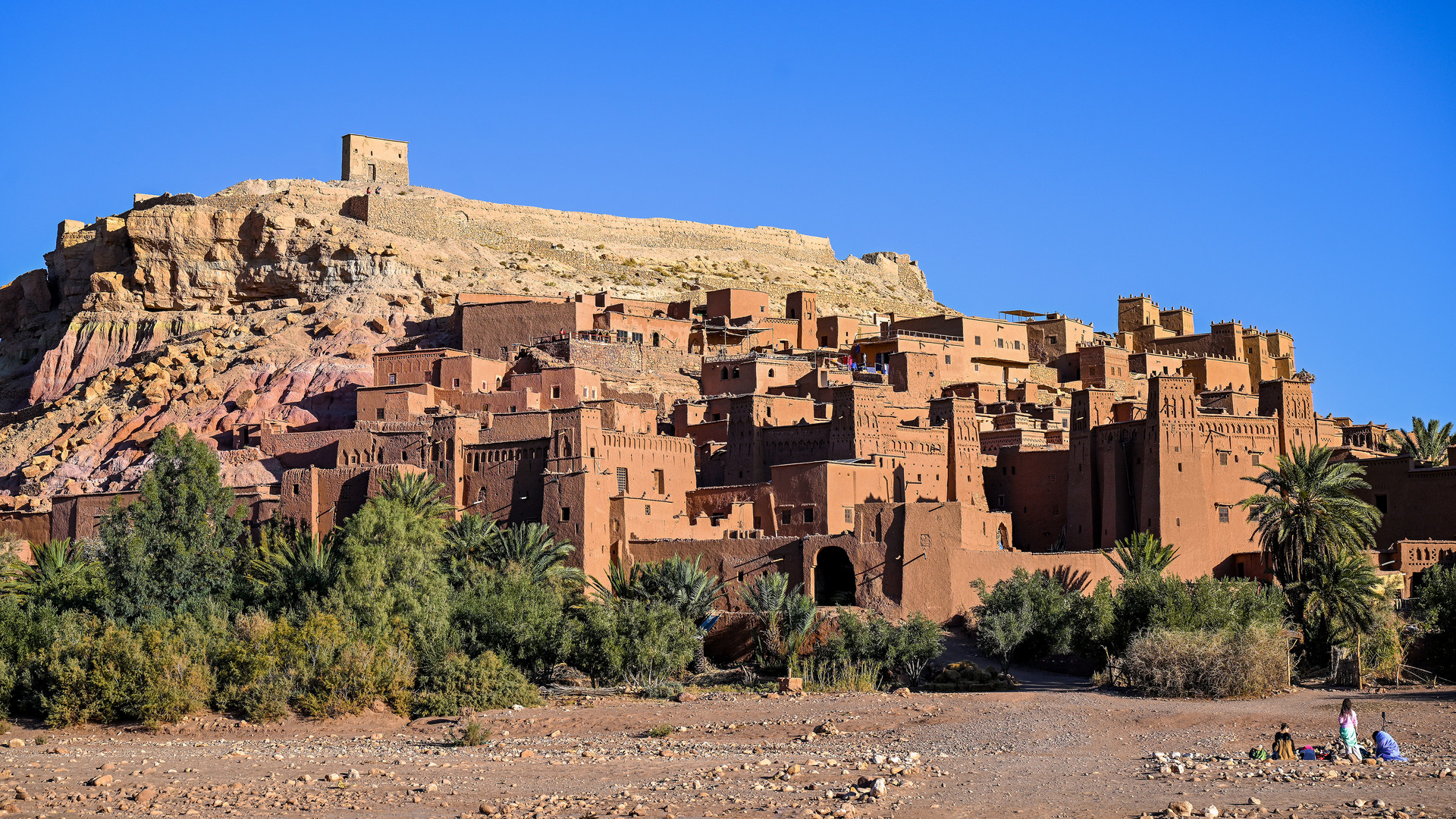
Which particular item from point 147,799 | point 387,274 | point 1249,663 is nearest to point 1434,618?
point 1249,663

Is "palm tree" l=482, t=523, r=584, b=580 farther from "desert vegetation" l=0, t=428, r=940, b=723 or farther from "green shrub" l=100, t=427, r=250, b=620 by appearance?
"green shrub" l=100, t=427, r=250, b=620

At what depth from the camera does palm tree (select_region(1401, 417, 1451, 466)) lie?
48844 mm

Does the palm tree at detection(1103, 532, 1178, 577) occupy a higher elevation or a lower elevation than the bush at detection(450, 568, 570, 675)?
higher

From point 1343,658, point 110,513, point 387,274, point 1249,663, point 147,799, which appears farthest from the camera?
point 387,274

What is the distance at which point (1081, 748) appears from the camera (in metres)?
28.9

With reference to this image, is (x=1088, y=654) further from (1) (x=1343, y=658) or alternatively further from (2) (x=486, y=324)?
(2) (x=486, y=324)

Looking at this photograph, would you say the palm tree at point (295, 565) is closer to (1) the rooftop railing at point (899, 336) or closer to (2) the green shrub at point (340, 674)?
(2) the green shrub at point (340, 674)

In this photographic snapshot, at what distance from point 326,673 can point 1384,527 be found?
27078 mm

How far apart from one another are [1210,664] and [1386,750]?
8.28 m

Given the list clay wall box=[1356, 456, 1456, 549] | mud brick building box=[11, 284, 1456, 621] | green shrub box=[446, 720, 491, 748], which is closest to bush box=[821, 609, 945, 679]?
mud brick building box=[11, 284, 1456, 621]

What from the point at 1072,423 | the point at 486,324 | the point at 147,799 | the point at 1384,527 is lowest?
the point at 147,799

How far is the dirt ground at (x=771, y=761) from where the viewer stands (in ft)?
80.2

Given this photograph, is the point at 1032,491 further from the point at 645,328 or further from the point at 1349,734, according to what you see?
the point at 1349,734

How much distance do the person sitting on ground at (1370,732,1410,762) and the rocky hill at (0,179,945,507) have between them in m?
32.4
